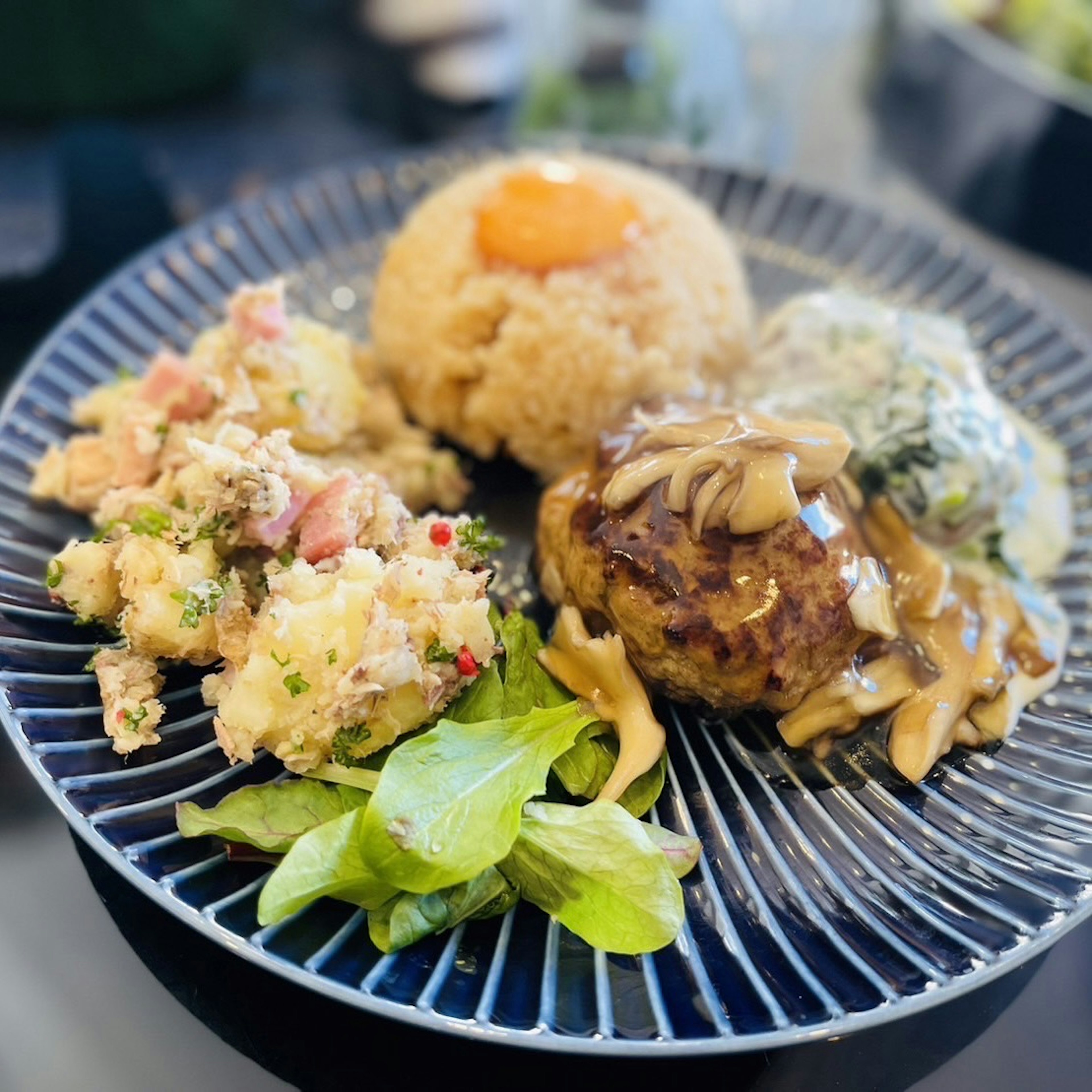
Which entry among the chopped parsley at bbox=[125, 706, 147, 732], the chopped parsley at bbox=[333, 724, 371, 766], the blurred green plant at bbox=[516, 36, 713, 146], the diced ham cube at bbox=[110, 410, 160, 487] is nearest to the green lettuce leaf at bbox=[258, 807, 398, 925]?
the chopped parsley at bbox=[333, 724, 371, 766]

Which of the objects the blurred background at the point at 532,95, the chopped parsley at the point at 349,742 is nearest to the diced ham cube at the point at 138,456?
the chopped parsley at the point at 349,742

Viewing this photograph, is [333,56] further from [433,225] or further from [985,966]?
[985,966]

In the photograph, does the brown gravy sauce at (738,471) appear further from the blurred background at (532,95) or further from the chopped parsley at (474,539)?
the blurred background at (532,95)

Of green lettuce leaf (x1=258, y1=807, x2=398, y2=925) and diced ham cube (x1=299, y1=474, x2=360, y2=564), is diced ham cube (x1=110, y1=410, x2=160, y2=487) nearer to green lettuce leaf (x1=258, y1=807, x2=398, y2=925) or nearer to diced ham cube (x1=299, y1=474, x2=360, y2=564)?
diced ham cube (x1=299, y1=474, x2=360, y2=564)

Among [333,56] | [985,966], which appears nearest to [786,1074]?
[985,966]

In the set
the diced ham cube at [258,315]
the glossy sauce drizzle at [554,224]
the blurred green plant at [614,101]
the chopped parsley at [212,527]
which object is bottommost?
the chopped parsley at [212,527]

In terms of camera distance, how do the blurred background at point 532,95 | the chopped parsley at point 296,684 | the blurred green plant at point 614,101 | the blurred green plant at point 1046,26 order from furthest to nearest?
the blurred green plant at point 1046,26 < the blurred green plant at point 614,101 < the blurred background at point 532,95 < the chopped parsley at point 296,684

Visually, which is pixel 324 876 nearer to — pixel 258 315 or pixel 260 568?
pixel 260 568
